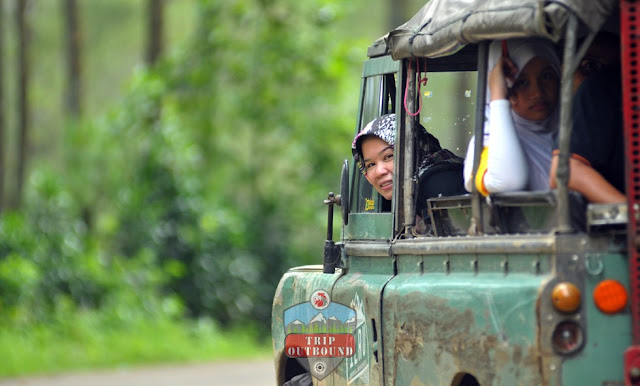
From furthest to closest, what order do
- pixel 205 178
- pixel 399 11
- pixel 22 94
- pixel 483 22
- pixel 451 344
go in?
pixel 22 94
pixel 399 11
pixel 205 178
pixel 451 344
pixel 483 22

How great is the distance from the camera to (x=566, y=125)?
4789 millimetres

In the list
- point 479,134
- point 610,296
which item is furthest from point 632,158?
point 479,134

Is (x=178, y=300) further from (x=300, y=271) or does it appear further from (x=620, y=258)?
(x=620, y=258)

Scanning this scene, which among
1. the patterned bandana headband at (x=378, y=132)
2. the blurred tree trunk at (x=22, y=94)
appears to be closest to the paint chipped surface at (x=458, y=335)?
the patterned bandana headband at (x=378, y=132)

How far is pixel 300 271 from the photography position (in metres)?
7.31

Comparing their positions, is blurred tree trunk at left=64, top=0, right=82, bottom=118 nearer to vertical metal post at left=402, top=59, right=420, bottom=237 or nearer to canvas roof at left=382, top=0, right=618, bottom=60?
vertical metal post at left=402, top=59, right=420, bottom=237

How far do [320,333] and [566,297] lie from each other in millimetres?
2331

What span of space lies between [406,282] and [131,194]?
610 inches

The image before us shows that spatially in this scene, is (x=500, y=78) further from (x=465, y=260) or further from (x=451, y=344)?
(x=451, y=344)

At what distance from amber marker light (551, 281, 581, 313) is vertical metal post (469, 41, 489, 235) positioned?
2.39ft

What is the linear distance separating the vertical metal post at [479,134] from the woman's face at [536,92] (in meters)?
0.19

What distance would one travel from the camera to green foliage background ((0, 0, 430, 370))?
1888cm

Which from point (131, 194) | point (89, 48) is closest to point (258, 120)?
point (131, 194)

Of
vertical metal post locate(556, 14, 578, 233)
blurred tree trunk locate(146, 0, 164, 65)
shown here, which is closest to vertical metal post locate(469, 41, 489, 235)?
vertical metal post locate(556, 14, 578, 233)
